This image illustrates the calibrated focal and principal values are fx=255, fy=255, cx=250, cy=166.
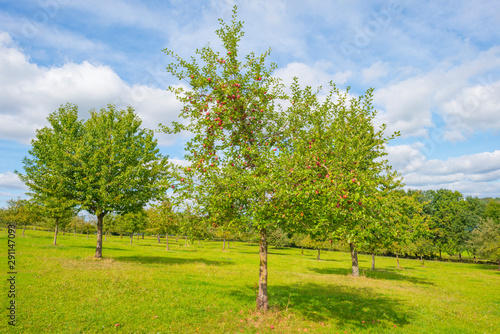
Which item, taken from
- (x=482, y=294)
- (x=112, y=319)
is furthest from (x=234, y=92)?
(x=482, y=294)

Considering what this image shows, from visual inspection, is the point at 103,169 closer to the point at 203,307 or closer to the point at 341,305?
the point at 203,307

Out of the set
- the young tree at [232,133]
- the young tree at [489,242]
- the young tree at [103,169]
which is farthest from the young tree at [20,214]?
the young tree at [489,242]

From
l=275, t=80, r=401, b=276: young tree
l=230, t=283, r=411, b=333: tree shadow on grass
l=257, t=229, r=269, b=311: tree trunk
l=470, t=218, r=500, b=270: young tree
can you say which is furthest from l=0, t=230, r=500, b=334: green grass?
l=470, t=218, r=500, b=270: young tree

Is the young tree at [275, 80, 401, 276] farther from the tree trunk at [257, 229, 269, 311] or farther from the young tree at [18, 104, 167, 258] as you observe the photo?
the young tree at [18, 104, 167, 258]

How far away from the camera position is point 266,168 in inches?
446

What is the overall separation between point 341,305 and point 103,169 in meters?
24.0

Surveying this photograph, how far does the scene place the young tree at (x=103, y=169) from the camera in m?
25.4

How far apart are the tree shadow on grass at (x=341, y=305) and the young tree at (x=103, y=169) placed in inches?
636

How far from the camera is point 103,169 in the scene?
2553 centimetres

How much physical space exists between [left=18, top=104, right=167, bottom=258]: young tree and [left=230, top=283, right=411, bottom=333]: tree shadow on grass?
1614cm

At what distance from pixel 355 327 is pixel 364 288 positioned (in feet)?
Answer: 36.2

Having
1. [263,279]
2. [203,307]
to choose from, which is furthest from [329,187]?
[203,307]

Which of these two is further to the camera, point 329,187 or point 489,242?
point 489,242

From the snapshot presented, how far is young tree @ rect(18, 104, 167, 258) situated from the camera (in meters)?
25.4
